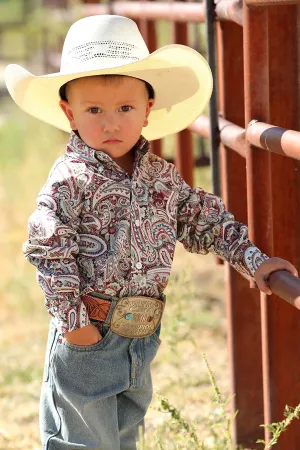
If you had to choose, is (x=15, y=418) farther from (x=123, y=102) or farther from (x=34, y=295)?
(x=123, y=102)

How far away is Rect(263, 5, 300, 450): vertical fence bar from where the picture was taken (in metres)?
2.70

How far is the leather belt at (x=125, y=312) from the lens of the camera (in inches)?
105

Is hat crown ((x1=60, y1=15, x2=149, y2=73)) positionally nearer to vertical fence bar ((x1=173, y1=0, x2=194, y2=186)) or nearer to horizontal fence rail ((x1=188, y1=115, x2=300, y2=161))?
horizontal fence rail ((x1=188, y1=115, x2=300, y2=161))

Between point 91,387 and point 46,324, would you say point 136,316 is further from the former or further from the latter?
point 46,324

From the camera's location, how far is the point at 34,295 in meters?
5.77

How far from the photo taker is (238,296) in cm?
337

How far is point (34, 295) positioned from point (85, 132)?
3.16 meters

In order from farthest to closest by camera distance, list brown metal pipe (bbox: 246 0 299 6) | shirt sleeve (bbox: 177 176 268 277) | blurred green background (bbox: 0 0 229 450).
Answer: blurred green background (bbox: 0 0 229 450) < shirt sleeve (bbox: 177 176 268 277) < brown metal pipe (bbox: 246 0 299 6)

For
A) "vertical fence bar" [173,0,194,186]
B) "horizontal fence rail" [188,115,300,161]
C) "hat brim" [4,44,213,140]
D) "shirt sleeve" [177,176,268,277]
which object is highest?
"vertical fence bar" [173,0,194,186]

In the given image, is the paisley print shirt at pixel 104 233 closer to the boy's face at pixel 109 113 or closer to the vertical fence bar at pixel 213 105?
the boy's face at pixel 109 113

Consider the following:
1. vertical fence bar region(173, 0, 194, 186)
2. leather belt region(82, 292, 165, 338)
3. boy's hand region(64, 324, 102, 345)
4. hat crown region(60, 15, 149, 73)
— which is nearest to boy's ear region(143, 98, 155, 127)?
hat crown region(60, 15, 149, 73)

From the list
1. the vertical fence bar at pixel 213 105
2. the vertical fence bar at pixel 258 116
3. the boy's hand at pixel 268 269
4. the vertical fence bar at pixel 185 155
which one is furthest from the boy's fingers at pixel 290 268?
the vertical fence bar at pixel 185 155

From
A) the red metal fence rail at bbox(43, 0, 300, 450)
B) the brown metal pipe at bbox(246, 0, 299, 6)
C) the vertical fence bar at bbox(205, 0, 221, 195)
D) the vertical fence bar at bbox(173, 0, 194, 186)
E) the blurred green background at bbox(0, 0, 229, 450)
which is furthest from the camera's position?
the vertical fence bar at bbox(173, 0, 194, 186)

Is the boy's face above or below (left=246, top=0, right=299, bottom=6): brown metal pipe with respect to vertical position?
below
